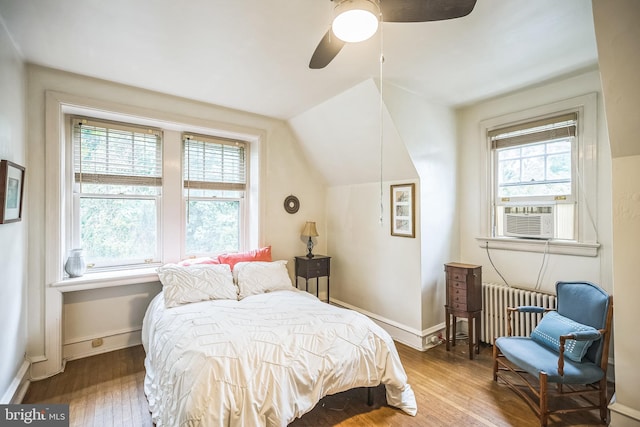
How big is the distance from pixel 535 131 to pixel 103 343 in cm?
478

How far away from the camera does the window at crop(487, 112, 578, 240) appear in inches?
105

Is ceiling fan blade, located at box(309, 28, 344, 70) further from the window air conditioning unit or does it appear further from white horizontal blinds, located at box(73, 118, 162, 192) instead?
the window air conditioning unit

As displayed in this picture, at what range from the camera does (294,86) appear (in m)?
2.77

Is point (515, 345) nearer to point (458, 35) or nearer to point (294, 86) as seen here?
point (458, 35)

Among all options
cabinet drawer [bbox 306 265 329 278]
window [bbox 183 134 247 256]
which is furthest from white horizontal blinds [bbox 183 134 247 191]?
cabinet drawer [bbox 306 265 329 278]

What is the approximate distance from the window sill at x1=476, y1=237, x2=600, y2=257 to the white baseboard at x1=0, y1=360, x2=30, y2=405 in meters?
4.22

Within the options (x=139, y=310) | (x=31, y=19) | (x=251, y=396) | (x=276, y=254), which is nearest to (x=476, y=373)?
(x=251, y=396)

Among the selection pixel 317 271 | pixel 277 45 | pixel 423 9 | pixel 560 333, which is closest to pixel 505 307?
pixel 560 333

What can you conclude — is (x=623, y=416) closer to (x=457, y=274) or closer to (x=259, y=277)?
(x=457, y=274)

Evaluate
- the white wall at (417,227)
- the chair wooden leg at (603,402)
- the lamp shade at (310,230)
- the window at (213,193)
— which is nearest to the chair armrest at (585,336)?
the chair wooden leg at (603,402)

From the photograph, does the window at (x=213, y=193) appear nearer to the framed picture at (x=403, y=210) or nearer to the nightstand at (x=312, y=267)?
the nightstand at (x=312, y=267)

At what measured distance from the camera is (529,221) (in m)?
2.90

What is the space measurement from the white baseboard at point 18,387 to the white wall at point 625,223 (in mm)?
3935

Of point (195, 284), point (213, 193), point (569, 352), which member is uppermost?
point (213, 193)
